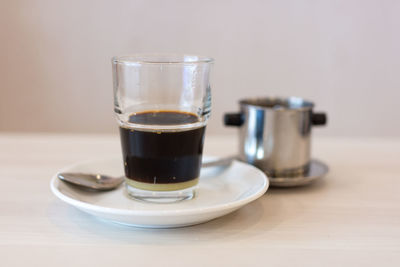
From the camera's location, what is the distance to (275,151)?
738 millimetres

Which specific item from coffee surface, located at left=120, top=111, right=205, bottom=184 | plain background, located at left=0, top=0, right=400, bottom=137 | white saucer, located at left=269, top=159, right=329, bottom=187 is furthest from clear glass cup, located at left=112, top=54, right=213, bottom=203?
plain background, located at left=0, top=0, right=400, bottom=137

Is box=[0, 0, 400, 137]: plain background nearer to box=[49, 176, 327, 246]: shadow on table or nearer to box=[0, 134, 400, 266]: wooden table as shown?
box=[0, 134, 400, 266]: wooden table

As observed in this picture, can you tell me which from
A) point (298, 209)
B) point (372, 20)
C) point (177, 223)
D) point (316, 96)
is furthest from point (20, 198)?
point (372, 20)

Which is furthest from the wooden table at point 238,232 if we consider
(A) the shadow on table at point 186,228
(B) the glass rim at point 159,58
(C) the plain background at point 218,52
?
(C) the plain background at point 218,52

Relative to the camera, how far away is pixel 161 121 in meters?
0.61

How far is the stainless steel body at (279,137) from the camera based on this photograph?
730 millimetres

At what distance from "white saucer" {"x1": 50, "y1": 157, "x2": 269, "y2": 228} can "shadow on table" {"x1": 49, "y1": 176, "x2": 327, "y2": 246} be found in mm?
11

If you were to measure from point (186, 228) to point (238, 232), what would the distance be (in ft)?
0.20

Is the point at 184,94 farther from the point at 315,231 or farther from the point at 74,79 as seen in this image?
the point at 74,79

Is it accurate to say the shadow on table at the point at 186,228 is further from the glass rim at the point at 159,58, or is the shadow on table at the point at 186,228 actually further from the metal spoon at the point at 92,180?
the glass rim at the point at 159,58

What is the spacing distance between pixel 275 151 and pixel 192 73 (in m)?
0.21

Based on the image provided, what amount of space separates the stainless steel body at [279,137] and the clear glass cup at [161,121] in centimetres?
14

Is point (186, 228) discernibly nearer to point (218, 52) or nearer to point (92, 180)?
point (92, 180)

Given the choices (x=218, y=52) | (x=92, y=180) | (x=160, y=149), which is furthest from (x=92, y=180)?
(x=218, y=52)
